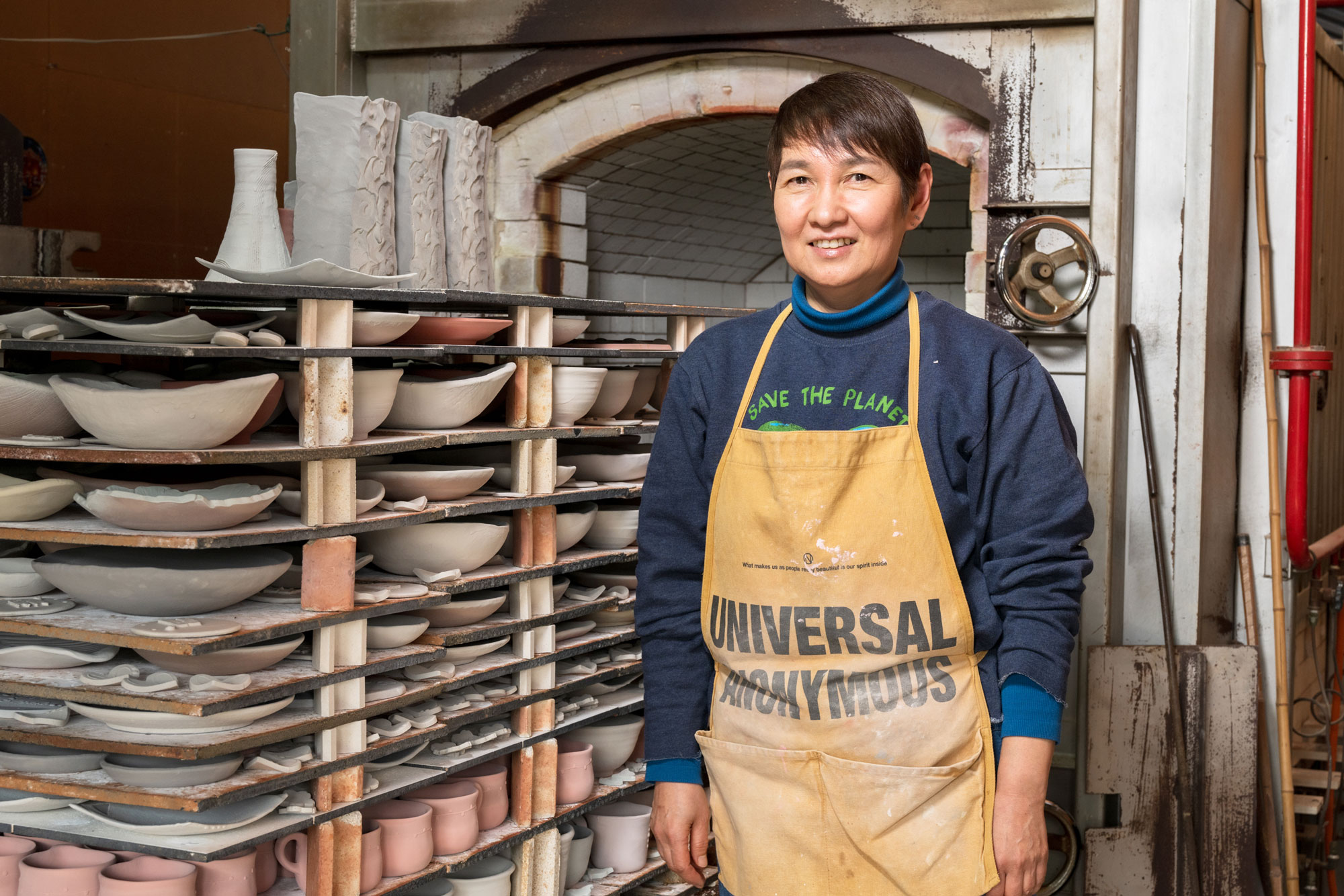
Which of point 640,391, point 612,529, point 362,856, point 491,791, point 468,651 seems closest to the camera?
point 362,856

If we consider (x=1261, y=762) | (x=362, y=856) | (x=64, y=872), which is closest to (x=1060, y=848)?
(x=1261, y=762)

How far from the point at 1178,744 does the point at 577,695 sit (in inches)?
62.1

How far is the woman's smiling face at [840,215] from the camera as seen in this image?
66.3 inches

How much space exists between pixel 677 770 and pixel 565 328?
3.83 ft

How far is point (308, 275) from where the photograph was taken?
2258mm

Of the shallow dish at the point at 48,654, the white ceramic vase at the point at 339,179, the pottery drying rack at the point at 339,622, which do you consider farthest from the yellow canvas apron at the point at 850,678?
the white ceramic vase at the point at 339,179

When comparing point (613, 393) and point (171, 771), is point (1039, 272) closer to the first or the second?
point (613, 393)

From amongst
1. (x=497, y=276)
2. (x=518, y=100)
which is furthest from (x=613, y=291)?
(x=518, y=100)

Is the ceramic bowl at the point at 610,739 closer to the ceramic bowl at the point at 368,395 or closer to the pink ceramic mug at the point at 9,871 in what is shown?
the ceramic bowl at the point at 368,395

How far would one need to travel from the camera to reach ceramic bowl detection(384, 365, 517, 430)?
2.46m

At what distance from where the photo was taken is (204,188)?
7.34 metres

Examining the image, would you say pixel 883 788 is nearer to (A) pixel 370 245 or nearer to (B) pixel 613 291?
(A) pixel 370 245

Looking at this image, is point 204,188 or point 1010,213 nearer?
point 1010,213

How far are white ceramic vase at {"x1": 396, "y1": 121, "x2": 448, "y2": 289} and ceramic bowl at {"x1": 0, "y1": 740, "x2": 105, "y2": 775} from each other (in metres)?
1.13
